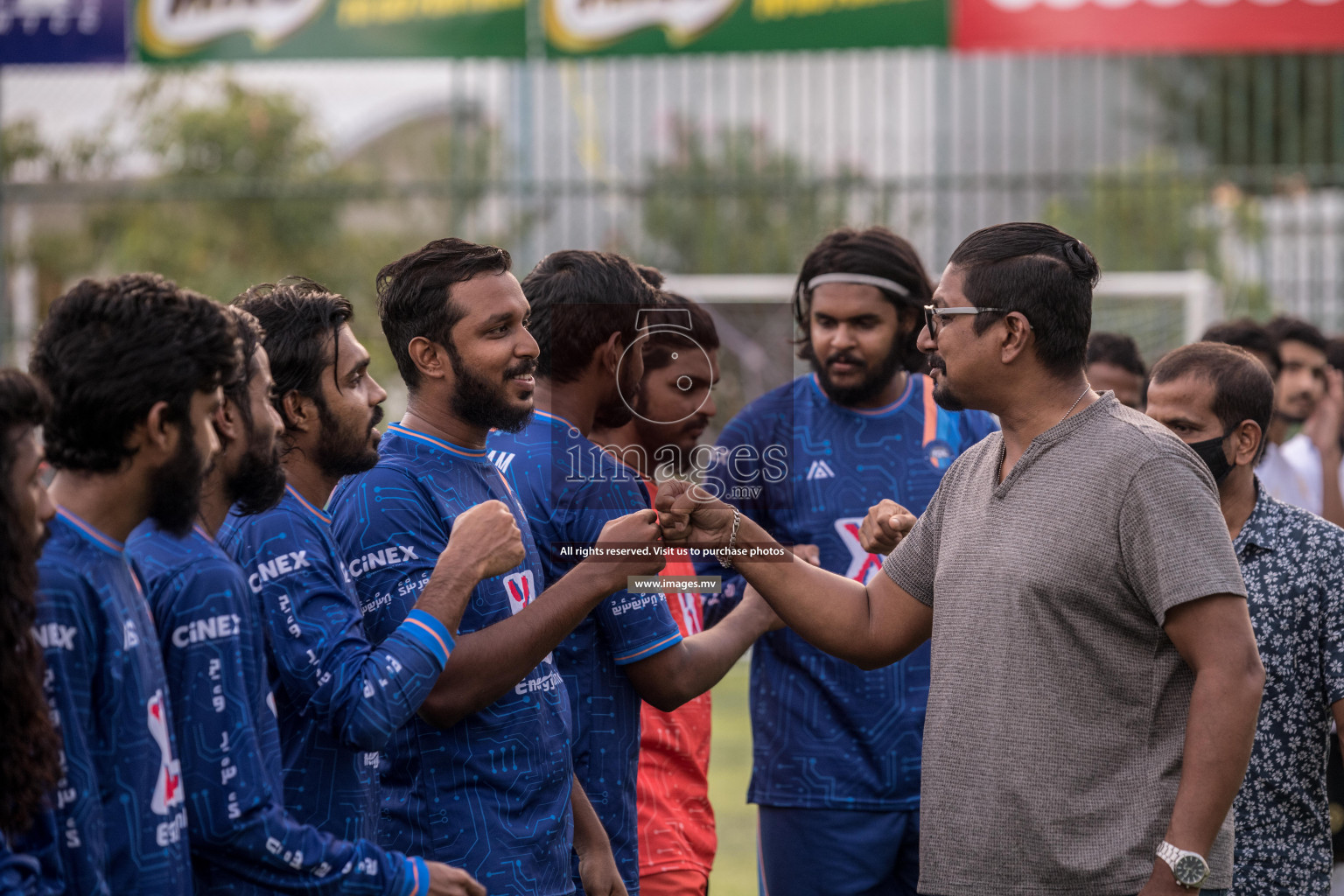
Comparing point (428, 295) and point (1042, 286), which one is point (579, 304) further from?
point (1042, 286)

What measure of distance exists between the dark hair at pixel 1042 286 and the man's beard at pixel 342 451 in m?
1.34

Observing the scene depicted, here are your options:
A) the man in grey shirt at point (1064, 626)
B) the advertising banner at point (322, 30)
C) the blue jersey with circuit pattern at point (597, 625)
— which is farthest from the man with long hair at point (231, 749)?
the advertising banner at point (322, 30)

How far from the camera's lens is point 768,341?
3.91m

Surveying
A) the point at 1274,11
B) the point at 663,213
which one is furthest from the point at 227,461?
the point at 663,213

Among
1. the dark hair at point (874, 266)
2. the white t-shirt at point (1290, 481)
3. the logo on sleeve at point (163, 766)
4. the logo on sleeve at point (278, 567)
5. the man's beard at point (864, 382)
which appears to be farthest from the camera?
the white t-shirt at point (1290, 481)

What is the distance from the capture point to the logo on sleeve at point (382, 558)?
108 inches

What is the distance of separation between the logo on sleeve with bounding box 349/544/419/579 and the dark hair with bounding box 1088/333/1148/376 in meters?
3.39

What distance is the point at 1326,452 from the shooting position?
19.8 feet

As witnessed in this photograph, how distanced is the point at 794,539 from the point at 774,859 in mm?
925

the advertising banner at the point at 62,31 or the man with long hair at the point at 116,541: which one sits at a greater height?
the advertising banner at the point at 62,31

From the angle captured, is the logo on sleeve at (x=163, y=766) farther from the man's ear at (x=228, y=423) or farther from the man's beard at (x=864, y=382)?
the man's beard at (x=864, y=382)

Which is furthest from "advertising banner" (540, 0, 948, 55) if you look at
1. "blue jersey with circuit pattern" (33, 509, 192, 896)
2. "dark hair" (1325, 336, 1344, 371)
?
"blue jersey with circuit pattern" (33, 509, 192, 896)

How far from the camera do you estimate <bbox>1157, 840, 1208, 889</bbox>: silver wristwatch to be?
2.48 metres

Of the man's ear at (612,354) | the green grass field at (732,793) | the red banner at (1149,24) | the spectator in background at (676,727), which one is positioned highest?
the red banner at (1149,24)
